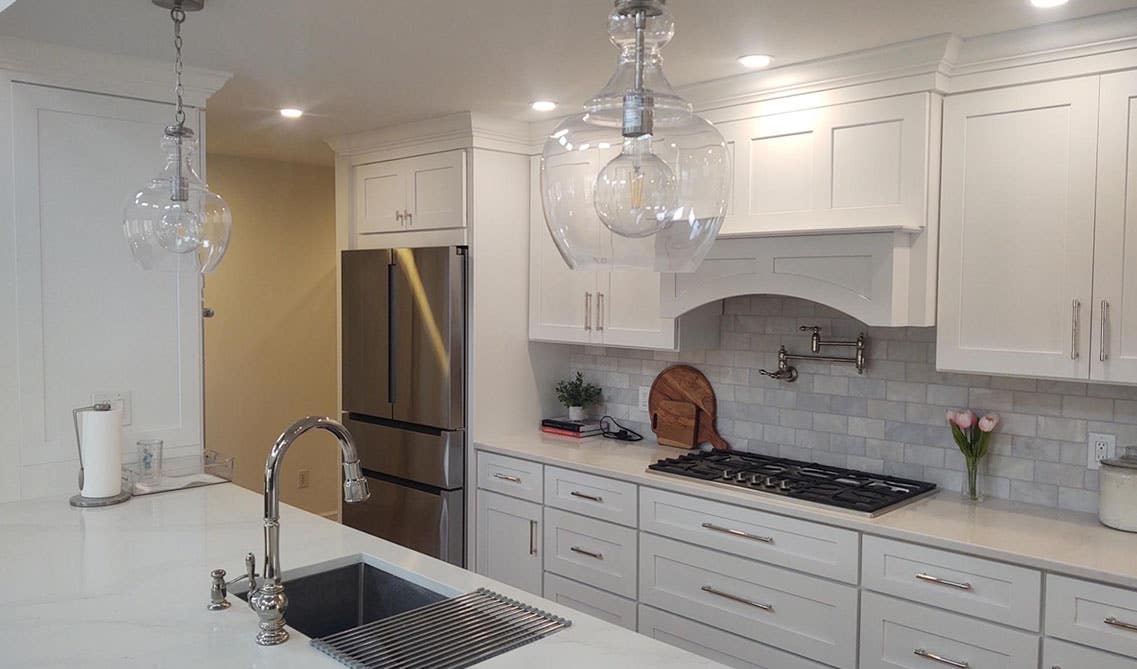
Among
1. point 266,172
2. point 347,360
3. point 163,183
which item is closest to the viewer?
point 163,183

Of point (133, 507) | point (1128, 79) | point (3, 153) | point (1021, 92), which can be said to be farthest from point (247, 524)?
point (1128, 79)

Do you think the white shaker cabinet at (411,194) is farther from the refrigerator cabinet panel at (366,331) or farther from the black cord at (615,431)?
the black cord at (615,431)

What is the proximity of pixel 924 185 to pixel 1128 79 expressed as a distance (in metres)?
0.60

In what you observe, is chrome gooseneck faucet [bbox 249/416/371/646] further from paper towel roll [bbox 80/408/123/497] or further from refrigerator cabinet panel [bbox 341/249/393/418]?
refrigerator cabinet panel [bbox 341/249/393/418]

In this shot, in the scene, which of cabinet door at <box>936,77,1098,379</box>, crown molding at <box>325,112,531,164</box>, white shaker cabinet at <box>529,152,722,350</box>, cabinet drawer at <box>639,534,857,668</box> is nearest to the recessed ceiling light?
cabinet door at <box>936,77,1098,379</box>

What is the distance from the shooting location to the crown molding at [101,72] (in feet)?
9.29

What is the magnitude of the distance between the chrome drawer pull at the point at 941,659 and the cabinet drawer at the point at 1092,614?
273mm

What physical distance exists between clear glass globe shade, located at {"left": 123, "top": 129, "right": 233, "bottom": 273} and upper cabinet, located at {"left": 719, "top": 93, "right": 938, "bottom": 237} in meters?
1.77

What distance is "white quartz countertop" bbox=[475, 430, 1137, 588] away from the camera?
7.61ft

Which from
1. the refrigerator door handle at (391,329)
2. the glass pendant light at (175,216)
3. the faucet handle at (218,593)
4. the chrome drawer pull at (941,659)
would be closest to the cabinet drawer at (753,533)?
the chrome drawer pull at (941,659)

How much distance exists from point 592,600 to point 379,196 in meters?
2.27

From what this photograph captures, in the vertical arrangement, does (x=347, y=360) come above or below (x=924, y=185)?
below

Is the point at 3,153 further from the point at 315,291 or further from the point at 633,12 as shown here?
the point at 315,291

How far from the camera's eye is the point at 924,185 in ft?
9.17
